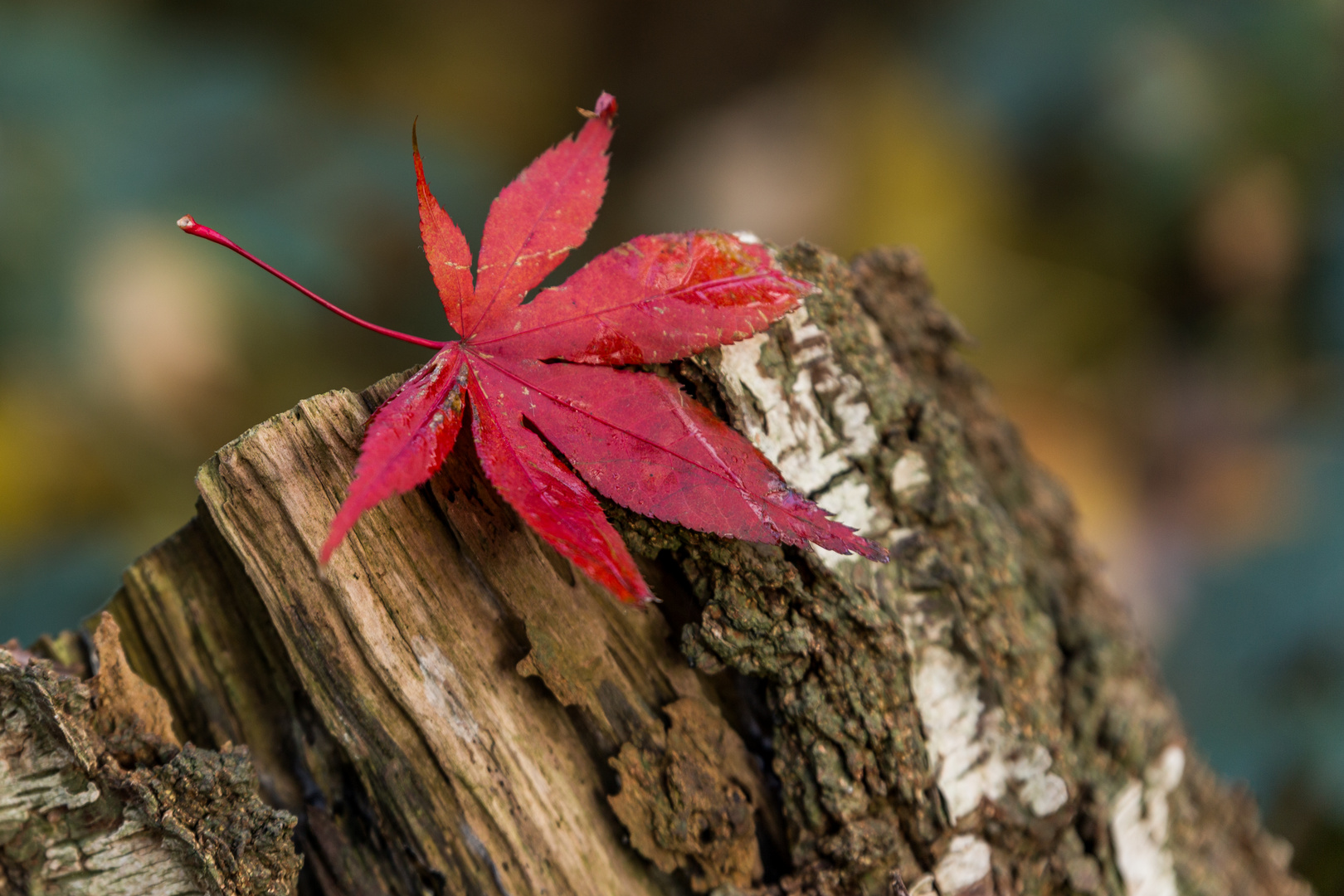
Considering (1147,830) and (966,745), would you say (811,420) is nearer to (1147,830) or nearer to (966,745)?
(966,745)

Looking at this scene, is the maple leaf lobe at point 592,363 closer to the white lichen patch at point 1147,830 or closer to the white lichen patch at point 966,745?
the white lichen patch at point 966,745

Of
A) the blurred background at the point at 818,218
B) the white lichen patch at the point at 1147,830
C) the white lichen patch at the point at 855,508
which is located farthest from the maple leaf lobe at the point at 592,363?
the blurred background at the point at 818,218

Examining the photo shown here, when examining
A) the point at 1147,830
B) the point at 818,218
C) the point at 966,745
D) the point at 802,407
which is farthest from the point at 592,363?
the point at 818,218

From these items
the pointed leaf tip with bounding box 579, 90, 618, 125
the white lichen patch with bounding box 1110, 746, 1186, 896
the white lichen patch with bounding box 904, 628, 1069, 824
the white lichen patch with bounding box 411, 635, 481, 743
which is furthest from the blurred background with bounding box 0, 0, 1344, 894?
the pointed leaf tip with bounding box 579, 90, 618, 125

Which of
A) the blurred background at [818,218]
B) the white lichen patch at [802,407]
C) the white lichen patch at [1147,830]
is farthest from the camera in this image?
the blurred background at [818,218]

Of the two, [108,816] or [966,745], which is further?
[966,745]

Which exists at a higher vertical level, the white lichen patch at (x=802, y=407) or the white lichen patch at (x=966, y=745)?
→ the white lichen patch at (x=802, y=407)

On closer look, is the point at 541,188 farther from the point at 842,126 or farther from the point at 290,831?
the point at 842,126
